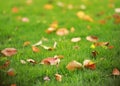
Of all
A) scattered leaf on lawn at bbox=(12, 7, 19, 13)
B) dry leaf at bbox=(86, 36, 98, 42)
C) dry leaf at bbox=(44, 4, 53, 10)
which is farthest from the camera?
dry leaf at bbox=(44, 4, 53, 10)

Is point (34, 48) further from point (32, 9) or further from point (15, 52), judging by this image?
point (32, 9)

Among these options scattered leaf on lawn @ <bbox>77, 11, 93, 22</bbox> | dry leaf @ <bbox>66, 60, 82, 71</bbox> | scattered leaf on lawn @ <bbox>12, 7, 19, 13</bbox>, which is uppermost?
dry leaf @ <bbox>66, 60, 82, 71</bbox>

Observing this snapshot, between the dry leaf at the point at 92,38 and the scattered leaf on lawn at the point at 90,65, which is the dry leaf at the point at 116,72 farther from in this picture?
the dry leaf at the point at 92,38


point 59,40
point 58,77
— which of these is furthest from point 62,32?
point 58,77

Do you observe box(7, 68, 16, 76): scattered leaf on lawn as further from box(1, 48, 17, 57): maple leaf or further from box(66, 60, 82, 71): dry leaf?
box(66, 60, 82, 71): dry leaf

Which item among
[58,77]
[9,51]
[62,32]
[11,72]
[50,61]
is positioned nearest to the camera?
[58,77]

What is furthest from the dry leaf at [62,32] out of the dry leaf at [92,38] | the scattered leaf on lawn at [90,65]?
the scattered leaf on lawn at [90,65]

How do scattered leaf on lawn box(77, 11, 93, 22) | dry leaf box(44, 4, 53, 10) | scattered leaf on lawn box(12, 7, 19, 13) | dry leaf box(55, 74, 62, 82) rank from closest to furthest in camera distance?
dry leaf box(55, 74, 62, 82), scattered leaf on lawn box(77, 11, 93, 22), scattered leaf on lawn box(12, 7, 19, 13), dry leaf box(44, 4, 53, 10)

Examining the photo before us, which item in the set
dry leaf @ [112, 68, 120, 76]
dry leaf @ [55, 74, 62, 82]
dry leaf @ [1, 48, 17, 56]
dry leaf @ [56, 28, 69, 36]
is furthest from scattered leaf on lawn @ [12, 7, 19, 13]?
dry leaf @ [112, 68, 120, 76]

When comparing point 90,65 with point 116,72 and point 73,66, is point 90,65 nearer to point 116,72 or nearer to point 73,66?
point 73,66

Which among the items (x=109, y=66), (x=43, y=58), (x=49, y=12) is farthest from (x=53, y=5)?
(x=109, y=66)
